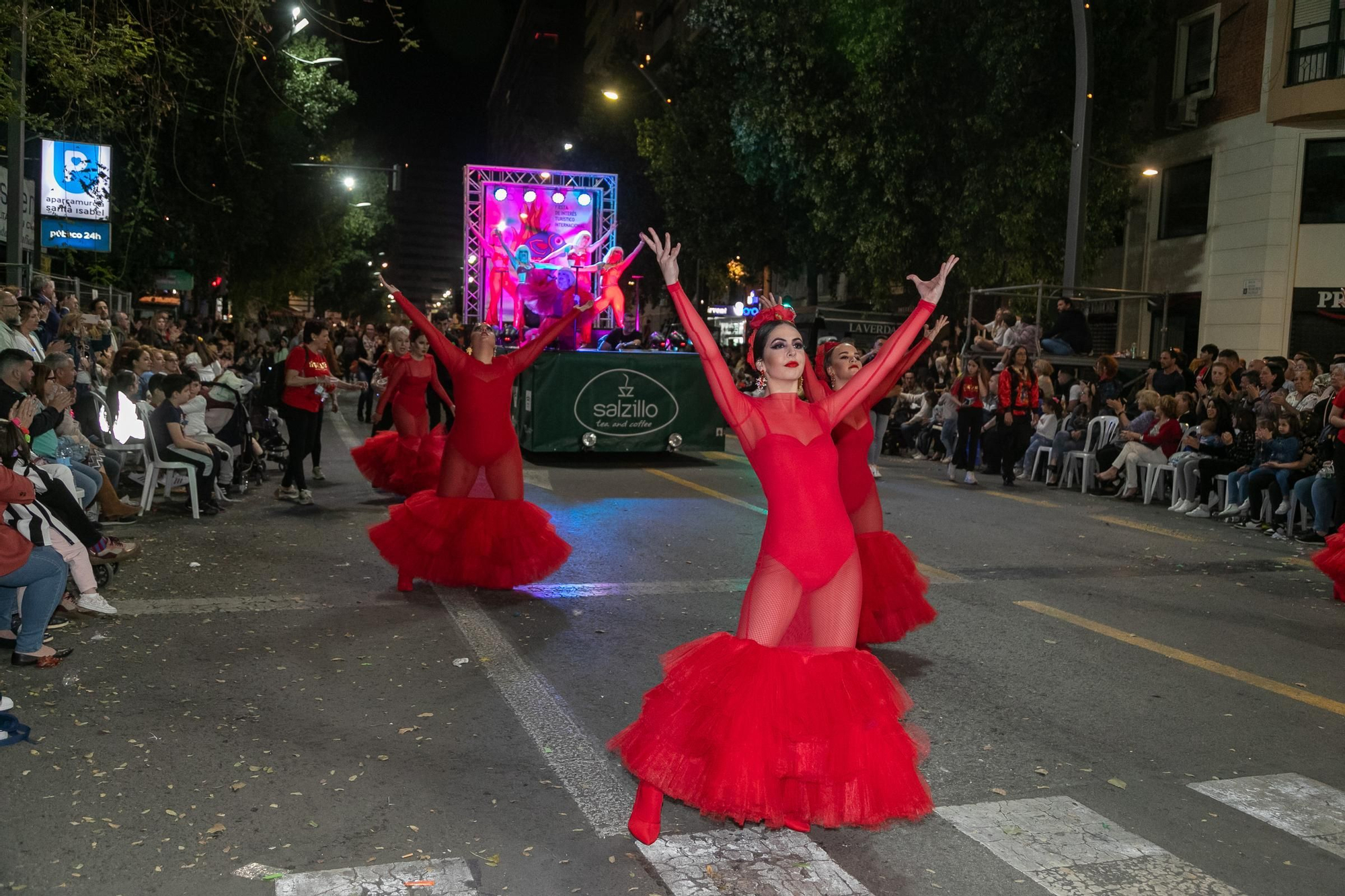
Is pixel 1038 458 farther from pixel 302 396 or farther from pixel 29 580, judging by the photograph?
pixel 29 580

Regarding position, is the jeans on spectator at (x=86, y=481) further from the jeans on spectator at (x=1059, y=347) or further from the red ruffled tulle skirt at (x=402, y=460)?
the jeans on spectator at (x=1059, y=347)

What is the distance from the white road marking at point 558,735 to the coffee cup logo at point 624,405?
30.8ft

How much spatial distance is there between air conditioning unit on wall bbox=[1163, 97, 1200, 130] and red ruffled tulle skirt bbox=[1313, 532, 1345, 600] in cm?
1807

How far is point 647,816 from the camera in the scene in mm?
3908

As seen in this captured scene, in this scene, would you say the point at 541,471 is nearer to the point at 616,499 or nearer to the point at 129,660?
the point at 616,499

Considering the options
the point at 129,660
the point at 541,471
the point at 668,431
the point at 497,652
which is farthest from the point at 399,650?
the point at 668,431

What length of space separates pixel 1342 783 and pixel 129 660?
5748 millimetres

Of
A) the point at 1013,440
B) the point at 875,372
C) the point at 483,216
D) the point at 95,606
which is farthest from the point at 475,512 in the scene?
the point at 483,216

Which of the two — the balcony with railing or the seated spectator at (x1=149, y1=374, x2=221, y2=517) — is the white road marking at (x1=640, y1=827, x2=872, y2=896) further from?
the balcony with railing

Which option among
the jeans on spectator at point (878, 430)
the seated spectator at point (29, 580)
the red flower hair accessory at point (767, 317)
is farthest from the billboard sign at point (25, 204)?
the red flower hair accessory at point (767, 317)

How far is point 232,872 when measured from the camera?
365 centimetres

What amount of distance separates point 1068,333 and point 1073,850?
1573cm

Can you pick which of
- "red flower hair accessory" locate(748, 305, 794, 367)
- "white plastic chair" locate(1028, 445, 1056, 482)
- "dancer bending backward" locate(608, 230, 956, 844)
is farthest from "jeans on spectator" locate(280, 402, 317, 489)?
"white plastic chair" locate(1028, 445, 1056, 482)

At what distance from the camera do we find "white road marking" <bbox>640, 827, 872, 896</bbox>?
11.9 feet
